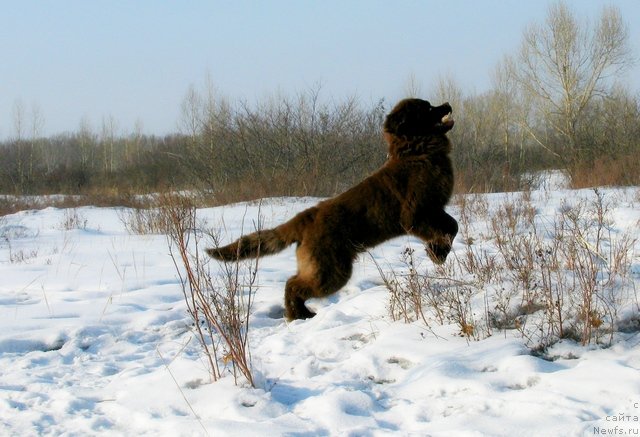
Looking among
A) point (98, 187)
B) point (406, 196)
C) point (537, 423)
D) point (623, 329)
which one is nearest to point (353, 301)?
point (406, 196)

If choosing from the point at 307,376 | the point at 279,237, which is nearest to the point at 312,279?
the point at 279,237

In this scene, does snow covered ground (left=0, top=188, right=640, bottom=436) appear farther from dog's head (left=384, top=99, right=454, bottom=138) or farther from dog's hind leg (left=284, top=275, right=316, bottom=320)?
dog's head (left=384, top=99, right=454, bottom=138)

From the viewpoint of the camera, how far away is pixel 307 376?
3707mm

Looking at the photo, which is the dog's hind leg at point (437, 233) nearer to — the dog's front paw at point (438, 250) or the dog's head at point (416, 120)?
the dog's front paw at point (438, 250)

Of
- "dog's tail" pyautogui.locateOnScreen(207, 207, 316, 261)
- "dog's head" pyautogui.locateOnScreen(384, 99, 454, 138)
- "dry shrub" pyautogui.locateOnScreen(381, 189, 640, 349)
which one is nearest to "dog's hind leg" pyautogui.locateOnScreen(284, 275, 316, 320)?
"dog's tail" pyautogui.locateOnScreen(207, 207, 316, 261)

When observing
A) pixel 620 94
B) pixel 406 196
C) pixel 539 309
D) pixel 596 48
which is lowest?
pixel 539 309

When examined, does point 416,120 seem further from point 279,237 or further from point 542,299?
point 542,299

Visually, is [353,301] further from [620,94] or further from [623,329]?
[620,94]

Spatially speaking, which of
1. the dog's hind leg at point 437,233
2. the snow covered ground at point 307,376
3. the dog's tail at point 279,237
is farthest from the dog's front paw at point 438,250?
the dog's tail at point 279,237

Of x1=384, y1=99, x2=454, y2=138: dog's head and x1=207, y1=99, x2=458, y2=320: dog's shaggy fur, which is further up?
x1=384, y1=99, x2=454, y2=138: dog's head

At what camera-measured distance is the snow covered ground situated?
9.25 ft

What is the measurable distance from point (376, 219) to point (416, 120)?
115 cm

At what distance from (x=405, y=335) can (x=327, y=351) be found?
0.58 meters

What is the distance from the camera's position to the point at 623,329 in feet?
12.0
